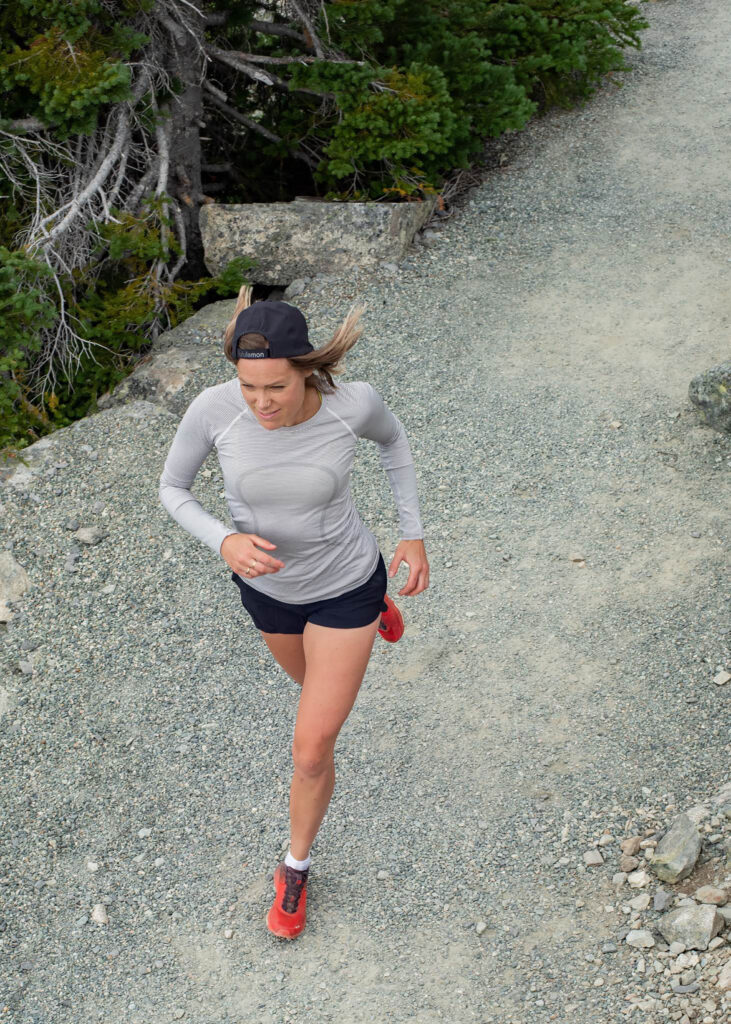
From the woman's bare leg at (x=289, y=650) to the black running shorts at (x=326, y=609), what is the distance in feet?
0.11

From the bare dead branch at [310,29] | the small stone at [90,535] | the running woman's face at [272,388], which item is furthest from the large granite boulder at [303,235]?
the running woman's face at [272,388]

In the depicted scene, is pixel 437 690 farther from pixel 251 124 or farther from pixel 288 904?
pixel 251 124

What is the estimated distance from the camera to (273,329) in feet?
9.97

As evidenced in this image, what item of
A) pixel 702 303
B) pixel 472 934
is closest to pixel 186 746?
pixel 472 934

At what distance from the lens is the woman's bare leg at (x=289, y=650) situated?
3627 mm

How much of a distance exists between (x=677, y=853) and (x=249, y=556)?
2.19 meters

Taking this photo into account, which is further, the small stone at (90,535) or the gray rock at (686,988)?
the small stone at (90,535)

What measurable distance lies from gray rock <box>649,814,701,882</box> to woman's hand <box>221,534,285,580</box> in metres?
2.06

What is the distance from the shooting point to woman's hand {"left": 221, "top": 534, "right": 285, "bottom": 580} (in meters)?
3.12

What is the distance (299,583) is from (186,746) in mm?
2057

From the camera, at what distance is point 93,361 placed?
7652 millimetres

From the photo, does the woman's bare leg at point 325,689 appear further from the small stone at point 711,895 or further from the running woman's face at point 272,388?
the small stone at point 711,895

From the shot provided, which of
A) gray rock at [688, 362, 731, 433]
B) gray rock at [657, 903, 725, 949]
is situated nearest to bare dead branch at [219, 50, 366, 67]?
gray rock at [688, 362, 731, 433]

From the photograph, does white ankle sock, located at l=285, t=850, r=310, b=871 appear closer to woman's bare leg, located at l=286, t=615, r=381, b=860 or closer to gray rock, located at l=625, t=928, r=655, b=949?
woman's bare leg, located at l=286, t=615, r=381, b=860
